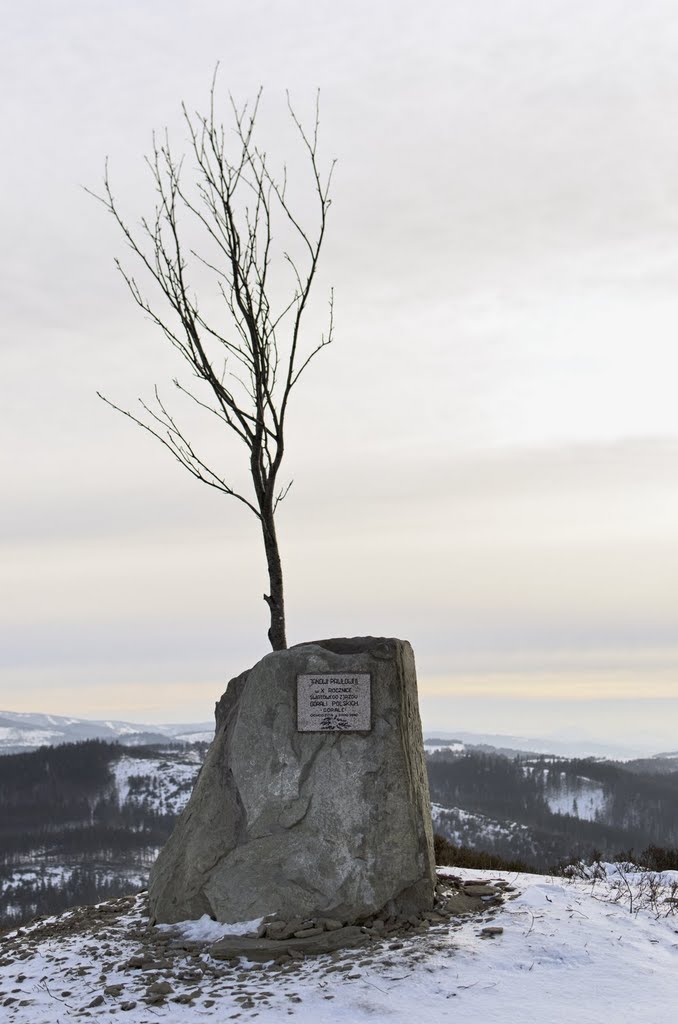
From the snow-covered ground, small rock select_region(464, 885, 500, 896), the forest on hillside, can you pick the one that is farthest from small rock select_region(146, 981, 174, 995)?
the snow-covered ground

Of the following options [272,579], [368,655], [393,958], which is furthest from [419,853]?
[272,579]

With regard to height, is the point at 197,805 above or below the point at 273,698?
below

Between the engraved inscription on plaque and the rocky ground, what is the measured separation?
6.54 feet

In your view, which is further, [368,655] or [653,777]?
[653,777]

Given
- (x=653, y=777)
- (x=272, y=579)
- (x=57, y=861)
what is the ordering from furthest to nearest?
(x=653, y=777) < (x=57, y=861) < (x=272, y=579)

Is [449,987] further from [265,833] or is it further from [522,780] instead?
[522,780]

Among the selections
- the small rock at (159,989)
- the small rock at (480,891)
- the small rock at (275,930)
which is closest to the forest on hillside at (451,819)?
the small rock at (480,891)

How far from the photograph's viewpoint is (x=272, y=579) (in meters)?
12.2

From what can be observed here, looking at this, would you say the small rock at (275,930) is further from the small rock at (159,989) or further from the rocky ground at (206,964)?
the small rock at (159,989)

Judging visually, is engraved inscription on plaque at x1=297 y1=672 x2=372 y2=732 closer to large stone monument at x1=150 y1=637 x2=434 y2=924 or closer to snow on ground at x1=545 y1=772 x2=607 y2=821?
large stone monument at x1=150 y1=637 x2=434 y2=924

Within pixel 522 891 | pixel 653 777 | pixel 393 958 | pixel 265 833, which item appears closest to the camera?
pixel 393 958

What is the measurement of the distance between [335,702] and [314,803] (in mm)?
1091

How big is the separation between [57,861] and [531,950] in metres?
171

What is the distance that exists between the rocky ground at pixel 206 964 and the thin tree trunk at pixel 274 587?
11.8ft
